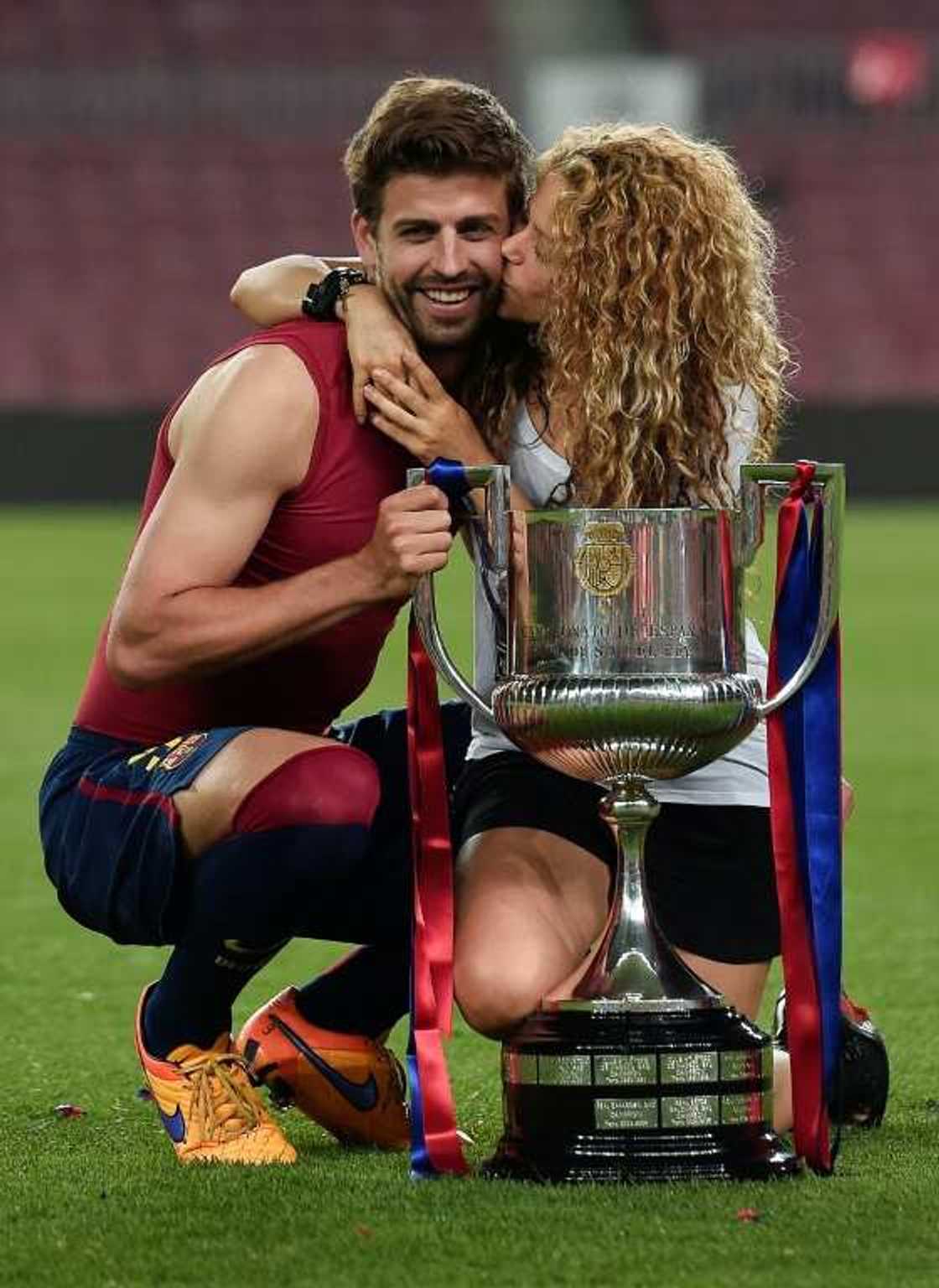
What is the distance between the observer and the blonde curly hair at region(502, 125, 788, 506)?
9.95 feet

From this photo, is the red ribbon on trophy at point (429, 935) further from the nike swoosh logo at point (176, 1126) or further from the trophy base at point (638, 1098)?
the nike swoosh logo at point (176, 1126)

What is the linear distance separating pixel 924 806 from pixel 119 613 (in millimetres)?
3902

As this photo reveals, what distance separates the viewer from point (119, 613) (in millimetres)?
3016

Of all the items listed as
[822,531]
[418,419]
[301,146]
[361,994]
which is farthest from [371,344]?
[301,146]

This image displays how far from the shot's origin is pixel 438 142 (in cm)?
317

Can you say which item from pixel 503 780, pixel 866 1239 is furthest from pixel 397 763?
pixel 866 1239

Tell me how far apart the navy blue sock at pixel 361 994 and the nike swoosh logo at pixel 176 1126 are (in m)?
0.27

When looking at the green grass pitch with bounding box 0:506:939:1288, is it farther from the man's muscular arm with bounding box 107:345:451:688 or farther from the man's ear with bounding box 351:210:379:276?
the man's ear with bounding box 351:210:379:276

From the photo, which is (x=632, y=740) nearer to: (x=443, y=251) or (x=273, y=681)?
(x=273, y=681)

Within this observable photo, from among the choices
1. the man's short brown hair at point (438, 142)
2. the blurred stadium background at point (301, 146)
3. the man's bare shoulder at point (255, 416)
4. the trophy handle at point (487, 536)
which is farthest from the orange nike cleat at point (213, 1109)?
the blurred stadium background at point (301, 146)

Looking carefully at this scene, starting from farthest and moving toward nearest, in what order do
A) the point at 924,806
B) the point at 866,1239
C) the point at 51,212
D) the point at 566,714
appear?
the point at 51,212
the point at 924,806
the point at 566,714
the point at 866,1239

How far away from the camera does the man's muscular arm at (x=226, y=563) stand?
294 cm

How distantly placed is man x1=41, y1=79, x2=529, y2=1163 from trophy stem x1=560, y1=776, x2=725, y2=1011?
0.29 m

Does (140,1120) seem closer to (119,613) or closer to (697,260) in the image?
(119,613)
